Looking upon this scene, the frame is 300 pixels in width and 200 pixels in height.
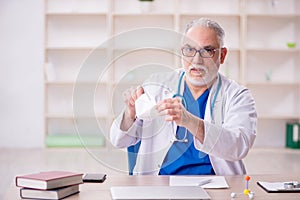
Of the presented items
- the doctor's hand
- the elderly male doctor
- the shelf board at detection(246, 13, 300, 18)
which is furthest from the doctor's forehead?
the shelf board at detection(246, 13, 300, 18)

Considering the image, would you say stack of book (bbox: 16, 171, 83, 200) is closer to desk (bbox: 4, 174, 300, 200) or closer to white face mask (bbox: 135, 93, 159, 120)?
desk (bbox: 4, 174, 300, 200)

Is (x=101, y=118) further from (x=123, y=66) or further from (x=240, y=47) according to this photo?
(x=240, y=47)

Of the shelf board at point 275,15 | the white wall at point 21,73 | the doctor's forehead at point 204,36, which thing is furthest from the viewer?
the white wall at point 21,73

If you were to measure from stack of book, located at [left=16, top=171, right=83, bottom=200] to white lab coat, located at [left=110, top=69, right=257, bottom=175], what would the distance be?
22cm

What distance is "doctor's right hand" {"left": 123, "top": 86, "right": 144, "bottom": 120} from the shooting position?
69.2 inches

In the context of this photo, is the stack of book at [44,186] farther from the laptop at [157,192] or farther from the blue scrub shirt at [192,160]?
the blue scrub shirt at [192,160]

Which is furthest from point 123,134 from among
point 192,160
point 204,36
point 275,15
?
point 275,15

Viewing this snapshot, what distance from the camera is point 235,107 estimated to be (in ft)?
7.07

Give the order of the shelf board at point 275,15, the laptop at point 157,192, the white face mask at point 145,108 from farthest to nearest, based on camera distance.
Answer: the shelf board at point 275,15 → the white face mask at point 145,108 → the laptop at point 157,192

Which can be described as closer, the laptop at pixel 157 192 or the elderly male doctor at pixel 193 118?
the laptop at pixel 157 192

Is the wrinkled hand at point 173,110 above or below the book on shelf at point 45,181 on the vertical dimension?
above

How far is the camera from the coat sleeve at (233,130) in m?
1.98

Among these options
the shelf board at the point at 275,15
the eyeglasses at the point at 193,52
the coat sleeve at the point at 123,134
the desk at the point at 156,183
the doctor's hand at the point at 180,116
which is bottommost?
the desk at the point at 156,183

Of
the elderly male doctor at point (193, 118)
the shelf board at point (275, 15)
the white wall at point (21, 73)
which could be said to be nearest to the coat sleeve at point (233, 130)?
the elderly male doctor at point (193, 118)
